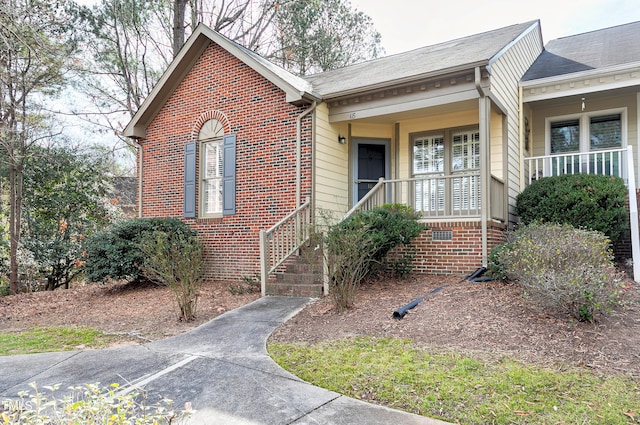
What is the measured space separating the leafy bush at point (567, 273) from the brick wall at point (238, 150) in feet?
15.6

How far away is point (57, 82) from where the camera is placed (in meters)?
12.4

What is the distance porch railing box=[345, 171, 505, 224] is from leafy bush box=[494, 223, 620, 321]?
2.18 meters

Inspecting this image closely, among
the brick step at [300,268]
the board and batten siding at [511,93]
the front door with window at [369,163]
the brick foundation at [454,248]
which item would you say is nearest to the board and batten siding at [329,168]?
the front door with window at [369,163]

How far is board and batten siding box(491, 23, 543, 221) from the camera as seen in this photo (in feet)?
29.4

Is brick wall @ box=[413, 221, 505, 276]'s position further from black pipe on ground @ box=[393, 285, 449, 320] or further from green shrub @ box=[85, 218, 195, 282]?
green shrub @ box=[85, 218, 195, 282]

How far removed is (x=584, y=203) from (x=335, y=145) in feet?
16.3

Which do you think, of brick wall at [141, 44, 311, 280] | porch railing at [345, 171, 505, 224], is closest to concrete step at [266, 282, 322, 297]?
porch railing at [345, 171, 505, 224]

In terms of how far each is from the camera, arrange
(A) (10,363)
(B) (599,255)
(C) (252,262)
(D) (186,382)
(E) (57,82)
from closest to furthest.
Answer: (D) (186,382) → (A) (10,363) → (B) (599,255) → (C) (252,262) → (E) (57,82)

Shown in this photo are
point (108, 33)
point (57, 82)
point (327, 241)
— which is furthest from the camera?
point (108, 33)

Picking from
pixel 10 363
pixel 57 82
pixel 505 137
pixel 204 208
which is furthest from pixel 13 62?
pixel 505 137

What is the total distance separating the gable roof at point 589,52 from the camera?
32.3 feet

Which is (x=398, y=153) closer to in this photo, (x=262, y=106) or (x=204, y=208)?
(x=262, y=106)

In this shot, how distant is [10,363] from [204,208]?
20.3ft

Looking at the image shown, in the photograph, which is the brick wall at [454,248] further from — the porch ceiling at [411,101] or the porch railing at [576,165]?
the porch ceiling at [411,101]
